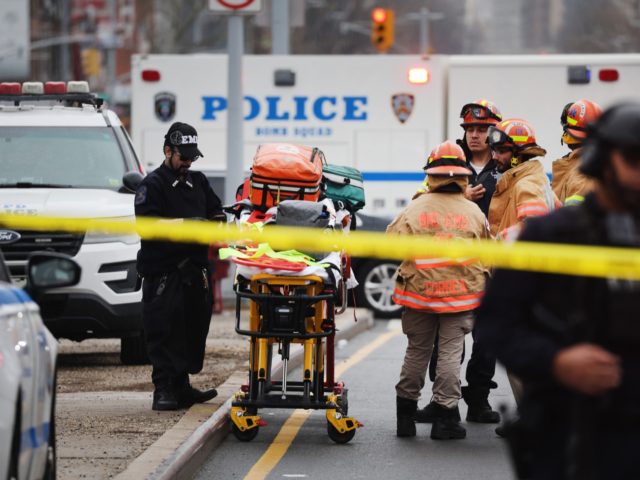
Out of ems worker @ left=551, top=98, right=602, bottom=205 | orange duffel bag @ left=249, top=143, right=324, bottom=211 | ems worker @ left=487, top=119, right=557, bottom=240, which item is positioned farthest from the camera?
orange duffel bag @ left=249, top=143, right=324, bottom=211

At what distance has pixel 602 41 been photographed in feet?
268

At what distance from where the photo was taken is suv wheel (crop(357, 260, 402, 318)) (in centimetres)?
1805

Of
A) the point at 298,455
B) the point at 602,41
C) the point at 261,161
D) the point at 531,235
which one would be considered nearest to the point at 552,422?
the point at 531,235

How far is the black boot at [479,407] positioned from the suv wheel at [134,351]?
3.39 meters

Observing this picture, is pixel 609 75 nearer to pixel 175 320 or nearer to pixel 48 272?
pixel 175 320

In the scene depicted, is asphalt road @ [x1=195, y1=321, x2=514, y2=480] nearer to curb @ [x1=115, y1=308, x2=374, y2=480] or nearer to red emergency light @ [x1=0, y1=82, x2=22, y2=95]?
curb @ [x1=115, y1=308, x2=374, y2=480]

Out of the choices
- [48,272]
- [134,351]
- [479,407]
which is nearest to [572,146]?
[479,407]

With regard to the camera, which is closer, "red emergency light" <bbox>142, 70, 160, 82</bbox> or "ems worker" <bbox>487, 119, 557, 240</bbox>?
"ems worker" <bbox>487, 119, 557, 240</bbox>

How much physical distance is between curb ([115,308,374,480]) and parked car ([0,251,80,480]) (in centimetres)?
141

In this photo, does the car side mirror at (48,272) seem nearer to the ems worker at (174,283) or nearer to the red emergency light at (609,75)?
the ems worker at (174,283)

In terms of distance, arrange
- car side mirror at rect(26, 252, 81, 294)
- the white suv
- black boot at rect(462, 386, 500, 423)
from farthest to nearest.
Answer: the white suv → black boot at rect(462, 386, 500, 423) → car side mirror at rect(26, 252, 81, 294)

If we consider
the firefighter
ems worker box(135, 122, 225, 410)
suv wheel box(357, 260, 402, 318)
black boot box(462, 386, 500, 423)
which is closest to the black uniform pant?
ems worker box(135, 122, 225, 410)

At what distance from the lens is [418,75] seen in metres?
18.3

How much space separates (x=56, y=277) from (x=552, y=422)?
227 centimetres
